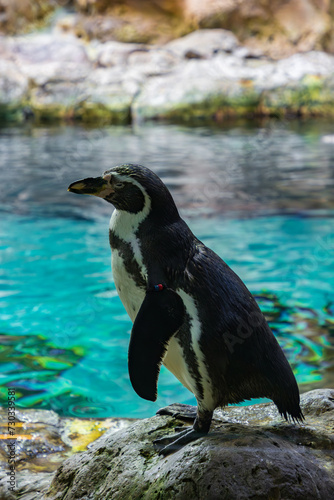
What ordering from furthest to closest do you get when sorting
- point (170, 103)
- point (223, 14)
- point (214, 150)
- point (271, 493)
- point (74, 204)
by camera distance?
1. point (223, 14)
2. point (170, 103)
3. point (214, 150)
4. point (74, 204)
5. point (271, 493)

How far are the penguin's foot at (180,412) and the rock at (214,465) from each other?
2cm

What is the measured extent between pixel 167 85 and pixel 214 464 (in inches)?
609

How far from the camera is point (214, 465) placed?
1.73m

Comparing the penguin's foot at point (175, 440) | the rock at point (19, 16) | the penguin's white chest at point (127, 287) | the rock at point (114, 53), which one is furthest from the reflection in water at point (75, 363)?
the rock at point (19, 16)

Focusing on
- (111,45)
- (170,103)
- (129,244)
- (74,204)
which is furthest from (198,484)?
(111,45)

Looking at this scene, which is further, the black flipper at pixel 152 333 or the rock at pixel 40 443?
the rock at pixel 40 443

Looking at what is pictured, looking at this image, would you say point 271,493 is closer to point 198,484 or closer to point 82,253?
point 198,484

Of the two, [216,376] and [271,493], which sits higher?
[216,376]

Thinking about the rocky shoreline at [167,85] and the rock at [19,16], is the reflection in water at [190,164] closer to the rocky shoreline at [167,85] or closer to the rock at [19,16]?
the rocky shoreline at [167,85]

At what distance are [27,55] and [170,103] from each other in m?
5.26

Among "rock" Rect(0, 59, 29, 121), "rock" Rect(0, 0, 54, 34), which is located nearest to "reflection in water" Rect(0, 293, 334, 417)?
"rock" Rect(0, 59, 29, 121)

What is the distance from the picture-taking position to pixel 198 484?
1695mm

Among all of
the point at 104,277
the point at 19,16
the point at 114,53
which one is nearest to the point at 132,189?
the point at 104,277

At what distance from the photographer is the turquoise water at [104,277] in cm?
387
